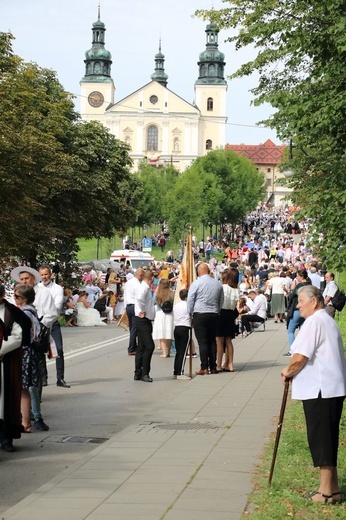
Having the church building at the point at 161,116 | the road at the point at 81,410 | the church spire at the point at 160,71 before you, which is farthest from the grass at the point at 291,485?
the church spire at the point at 160,71

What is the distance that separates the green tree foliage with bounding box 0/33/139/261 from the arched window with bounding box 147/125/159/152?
122 metres

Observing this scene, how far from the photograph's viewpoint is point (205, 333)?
17.5m

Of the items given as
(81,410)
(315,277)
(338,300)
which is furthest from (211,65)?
(81,410)

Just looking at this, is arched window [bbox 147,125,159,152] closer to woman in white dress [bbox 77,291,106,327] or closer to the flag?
woman in white dress [bbox 77,291,106,327]

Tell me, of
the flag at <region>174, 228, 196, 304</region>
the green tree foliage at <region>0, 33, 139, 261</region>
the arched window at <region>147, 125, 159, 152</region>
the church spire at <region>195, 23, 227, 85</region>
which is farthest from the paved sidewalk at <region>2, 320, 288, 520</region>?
the church spire at <region>195, 23, 227, 85</region>

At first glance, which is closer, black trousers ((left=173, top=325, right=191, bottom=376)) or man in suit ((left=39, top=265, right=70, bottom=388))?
man in suit ((left=39, top=265, right=70, bottom=388))

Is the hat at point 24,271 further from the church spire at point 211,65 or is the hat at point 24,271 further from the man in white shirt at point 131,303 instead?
the church spire at point 211,65

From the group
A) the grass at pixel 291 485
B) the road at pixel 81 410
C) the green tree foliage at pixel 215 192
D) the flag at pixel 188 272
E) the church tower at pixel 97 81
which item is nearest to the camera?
the grass at pixel 291 485

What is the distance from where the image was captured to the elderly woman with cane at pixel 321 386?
7.88 metres

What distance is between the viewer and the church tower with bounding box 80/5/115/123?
592 feet

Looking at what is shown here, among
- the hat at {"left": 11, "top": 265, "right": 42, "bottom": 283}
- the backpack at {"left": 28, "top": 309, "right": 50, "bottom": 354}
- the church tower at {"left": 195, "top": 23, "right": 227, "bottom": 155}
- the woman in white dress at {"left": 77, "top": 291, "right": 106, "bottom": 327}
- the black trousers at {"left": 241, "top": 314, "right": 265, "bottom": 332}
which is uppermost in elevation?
the church tower at {"left": 195, "top": 23, "right": 227, "bottom": 155}

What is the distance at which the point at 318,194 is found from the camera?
15609 millimetres

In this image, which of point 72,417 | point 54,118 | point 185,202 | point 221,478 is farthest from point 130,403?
point 185,202

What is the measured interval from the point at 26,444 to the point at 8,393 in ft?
3.15
